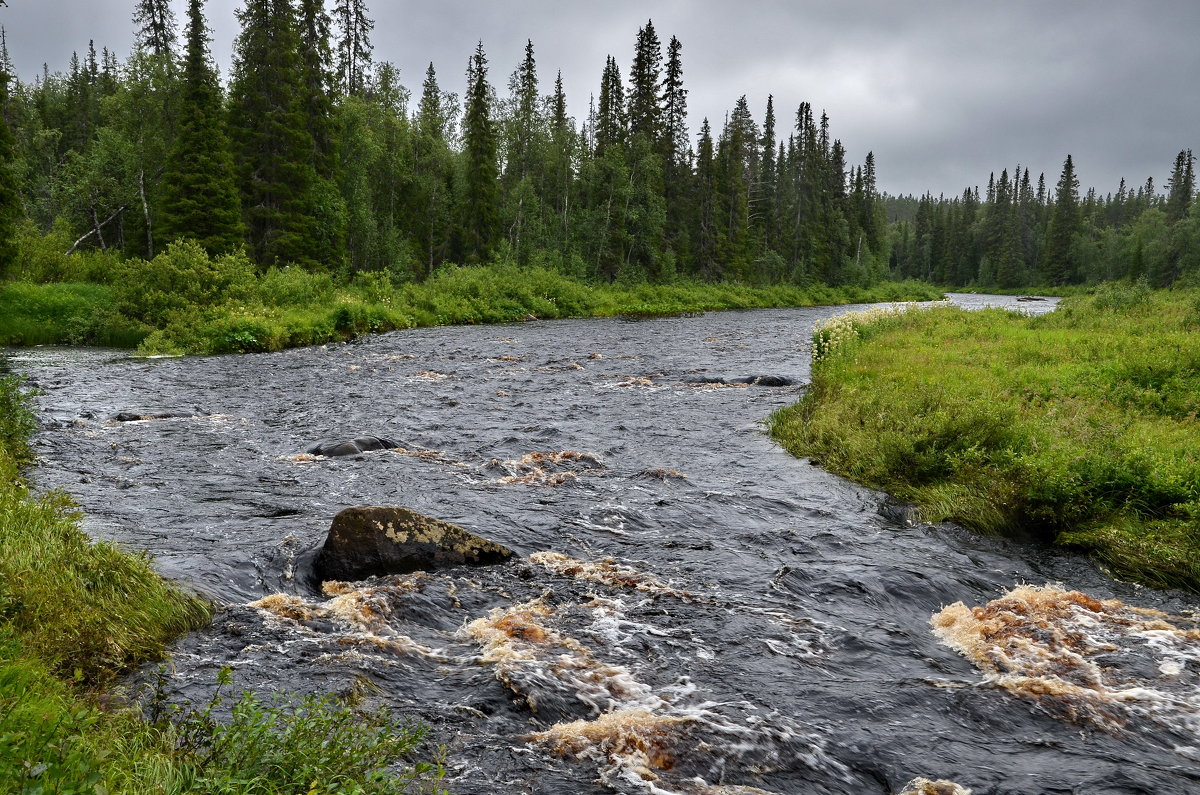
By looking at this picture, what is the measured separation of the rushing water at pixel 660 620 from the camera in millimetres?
5105

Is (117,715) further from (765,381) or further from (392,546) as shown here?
(765,381)

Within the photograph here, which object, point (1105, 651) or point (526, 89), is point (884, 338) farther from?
point (526, 89)

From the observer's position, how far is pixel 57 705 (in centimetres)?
408

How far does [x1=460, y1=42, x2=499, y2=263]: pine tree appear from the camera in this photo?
5834cm

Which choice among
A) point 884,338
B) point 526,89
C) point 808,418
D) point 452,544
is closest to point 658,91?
point 526,89

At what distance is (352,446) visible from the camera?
13.2 meters

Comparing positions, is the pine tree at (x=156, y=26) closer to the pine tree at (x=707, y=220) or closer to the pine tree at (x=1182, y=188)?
the pine tree at (x=707, y=220)

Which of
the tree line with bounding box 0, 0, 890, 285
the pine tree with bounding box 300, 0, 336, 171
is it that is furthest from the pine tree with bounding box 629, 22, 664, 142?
the pine tree with bounding box 300, 0, 336, 171

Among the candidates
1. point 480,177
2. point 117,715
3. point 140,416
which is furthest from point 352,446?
point 480,177

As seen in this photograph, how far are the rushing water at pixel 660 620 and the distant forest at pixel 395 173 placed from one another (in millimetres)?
25161

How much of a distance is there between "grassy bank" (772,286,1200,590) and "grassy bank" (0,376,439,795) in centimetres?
832

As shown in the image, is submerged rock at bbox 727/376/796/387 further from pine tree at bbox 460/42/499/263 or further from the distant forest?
pine tree at bbox 460/42/499/263

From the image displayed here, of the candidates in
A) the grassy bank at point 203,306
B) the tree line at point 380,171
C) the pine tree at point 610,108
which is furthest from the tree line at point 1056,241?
the grassy bank at point 203,306

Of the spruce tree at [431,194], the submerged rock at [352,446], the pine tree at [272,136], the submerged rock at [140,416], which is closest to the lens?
the submerged rock at [352,446]
